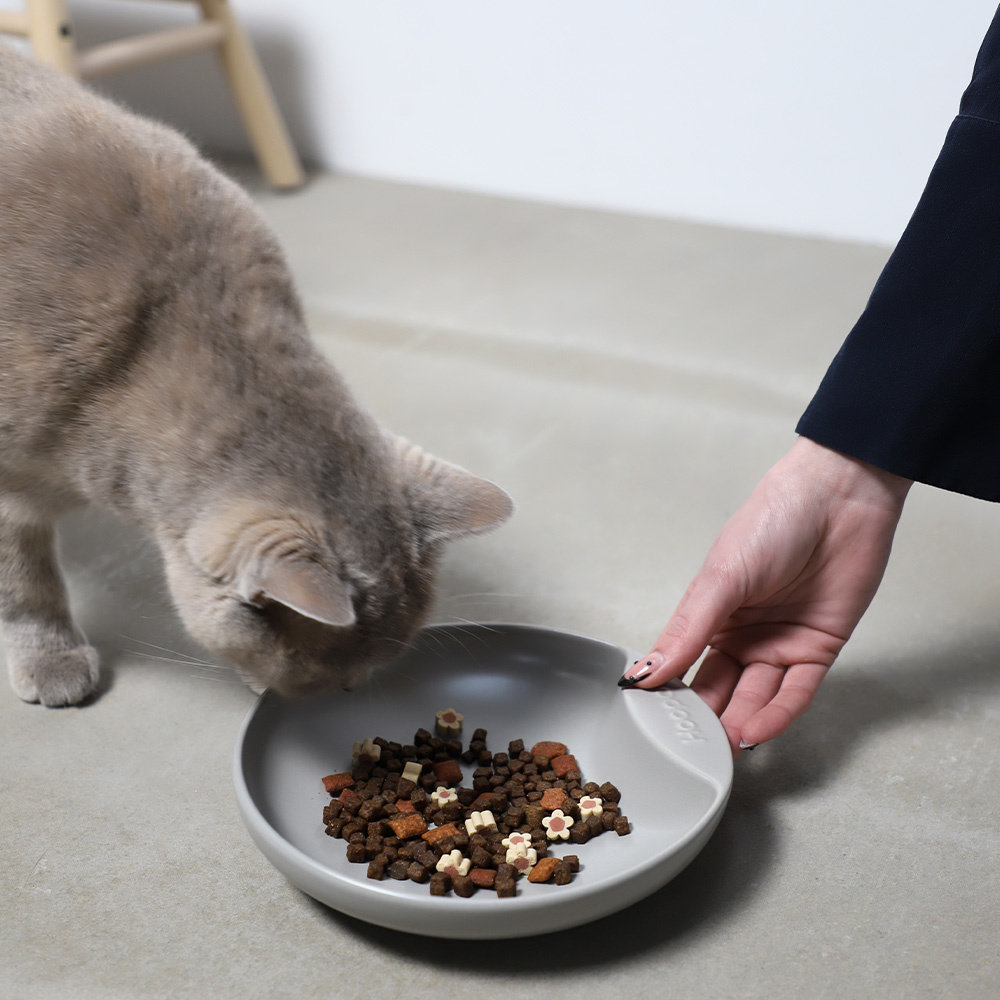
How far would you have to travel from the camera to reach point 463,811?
122 cm

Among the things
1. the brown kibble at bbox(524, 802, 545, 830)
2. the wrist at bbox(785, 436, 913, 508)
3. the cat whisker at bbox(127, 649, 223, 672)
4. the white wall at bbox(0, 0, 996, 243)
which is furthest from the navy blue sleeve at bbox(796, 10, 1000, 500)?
the white wall at bbox(0, 0, 996, 243)

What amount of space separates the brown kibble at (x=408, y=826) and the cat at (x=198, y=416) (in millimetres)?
171

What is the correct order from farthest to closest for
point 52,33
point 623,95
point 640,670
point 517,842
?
point 623,95 → point 52,33 → point 640,670 → point 517,842

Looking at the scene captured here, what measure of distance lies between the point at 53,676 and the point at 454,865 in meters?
0.66

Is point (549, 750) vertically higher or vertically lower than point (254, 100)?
lower

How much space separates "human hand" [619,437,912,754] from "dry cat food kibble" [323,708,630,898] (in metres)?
0.15

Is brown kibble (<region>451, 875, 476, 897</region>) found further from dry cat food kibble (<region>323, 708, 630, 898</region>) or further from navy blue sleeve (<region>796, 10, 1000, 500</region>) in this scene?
navy blue sleeve (<region>796, 10, 1000, 500</region>)

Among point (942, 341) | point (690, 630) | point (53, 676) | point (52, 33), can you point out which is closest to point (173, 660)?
point (53, 676)

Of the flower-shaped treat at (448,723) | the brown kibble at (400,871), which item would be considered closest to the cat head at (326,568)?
the flower-shaped treat at (448,723)

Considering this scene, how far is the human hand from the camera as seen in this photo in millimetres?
1261

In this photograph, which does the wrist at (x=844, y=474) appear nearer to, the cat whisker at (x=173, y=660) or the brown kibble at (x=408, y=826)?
the brown kibble at (x=408, y=826)

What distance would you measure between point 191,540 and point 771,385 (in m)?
1.43

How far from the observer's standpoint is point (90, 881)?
1186 mm

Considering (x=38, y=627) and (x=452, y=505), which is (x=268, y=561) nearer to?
(x=452, y=505)
